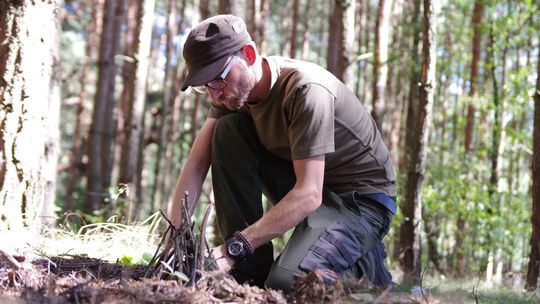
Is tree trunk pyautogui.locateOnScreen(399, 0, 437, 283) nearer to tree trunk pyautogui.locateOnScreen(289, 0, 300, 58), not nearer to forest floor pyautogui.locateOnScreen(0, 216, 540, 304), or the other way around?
forest floor pyautogui.locateOnScreen(0, 216, 540, 304)

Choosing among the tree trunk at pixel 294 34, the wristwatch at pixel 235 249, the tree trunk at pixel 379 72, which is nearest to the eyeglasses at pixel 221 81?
the wristwatch at pixel 235 249

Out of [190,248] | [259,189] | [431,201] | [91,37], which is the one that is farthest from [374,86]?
[91,37]

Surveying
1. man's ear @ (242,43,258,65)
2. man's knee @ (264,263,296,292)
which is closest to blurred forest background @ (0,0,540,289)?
man's knee @ (264,263,296,292)

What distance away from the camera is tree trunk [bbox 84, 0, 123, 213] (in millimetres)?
11102

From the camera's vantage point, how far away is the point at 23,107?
3.94m

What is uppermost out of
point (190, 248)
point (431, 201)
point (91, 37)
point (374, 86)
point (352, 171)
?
point (91, 37)

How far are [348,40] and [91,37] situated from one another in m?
16.5

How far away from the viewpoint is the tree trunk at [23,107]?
12.7 ft

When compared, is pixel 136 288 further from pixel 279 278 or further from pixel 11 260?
pixel 279 278

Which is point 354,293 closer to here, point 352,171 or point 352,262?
point 352,262

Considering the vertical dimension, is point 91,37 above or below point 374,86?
above

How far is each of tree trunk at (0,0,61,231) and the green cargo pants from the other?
1.31 metres

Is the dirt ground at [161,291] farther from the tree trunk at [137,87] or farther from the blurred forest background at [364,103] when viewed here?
the tree trunk at [137,87]

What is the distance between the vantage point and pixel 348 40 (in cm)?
761
